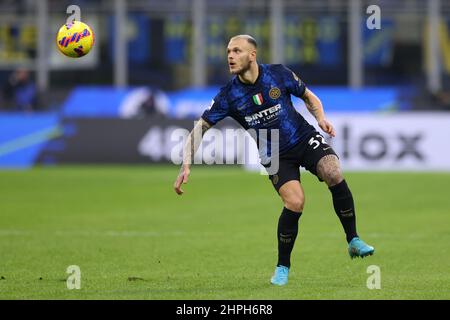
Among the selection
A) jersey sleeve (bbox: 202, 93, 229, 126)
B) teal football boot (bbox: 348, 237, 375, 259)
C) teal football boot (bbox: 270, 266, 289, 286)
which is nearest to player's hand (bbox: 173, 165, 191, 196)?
jersey sleeve (bbox: 202, 93, 229, 126)

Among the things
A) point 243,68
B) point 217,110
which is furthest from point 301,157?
point 243,68

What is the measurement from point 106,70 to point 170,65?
2.10 m

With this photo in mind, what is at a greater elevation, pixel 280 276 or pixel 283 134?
pixel 283 134

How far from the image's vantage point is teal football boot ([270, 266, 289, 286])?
9519mm

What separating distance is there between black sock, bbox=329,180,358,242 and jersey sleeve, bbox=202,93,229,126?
1.25 m

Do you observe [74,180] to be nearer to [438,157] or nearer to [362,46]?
[438,157]

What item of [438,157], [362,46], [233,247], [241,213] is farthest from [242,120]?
[362,46]

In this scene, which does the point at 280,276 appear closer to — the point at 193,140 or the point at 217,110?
the point at 193,140

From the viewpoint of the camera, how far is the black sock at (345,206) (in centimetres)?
976

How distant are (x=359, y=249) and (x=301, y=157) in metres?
1.04

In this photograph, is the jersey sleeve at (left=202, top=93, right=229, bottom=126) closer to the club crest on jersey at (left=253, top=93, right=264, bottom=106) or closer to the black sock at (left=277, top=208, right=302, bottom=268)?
the club crest on jersey at (left=253, top=93, right=264, bottom=106)

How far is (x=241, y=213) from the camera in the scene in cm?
1689

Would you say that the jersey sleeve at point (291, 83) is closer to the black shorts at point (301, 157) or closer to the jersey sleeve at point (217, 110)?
the black shorts at point (301, 157)

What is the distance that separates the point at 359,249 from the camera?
955cm
